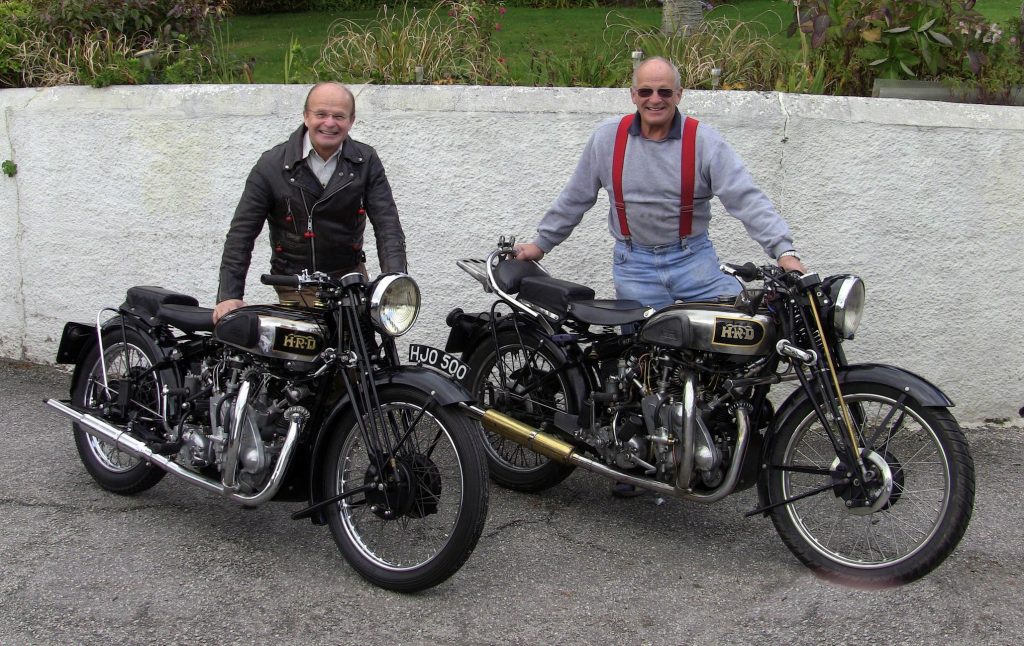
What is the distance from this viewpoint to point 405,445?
160 inches

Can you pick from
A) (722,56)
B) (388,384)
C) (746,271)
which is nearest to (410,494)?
(388,384)

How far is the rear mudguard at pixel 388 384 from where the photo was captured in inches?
157

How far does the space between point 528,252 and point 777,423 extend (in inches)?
60.8

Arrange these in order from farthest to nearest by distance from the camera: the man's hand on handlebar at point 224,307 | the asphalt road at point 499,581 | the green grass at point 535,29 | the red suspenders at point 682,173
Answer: the green grass at point 535,29 < the red suspenders at point 682,173 < the man's hand on handlebar at point 224,307 < the asphalt road at point 499,581

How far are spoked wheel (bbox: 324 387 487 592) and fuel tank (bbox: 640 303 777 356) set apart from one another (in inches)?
35.0

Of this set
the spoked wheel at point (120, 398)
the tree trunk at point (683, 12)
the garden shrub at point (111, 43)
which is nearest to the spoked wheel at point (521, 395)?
the spoked wheel at point (120, 398)

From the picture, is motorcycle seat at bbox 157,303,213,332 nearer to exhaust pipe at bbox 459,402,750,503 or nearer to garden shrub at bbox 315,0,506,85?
exhaust pipe at bbox 459,402,750,503

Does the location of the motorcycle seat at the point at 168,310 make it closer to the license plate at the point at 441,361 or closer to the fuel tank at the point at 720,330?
the license plate at the point at 441,361

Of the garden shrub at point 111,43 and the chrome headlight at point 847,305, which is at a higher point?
the garden shrub at point 111,43

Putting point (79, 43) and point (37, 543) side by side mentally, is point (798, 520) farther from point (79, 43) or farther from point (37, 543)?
point (79, 43)

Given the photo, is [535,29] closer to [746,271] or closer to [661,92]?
[661,92]

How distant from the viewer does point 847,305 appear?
4.04m

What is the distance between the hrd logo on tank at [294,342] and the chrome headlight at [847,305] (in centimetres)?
193

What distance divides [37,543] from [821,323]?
3186mm
